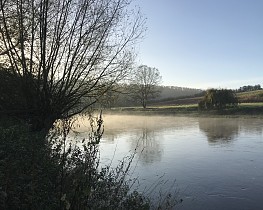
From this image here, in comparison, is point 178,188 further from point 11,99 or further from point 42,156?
point 11,99

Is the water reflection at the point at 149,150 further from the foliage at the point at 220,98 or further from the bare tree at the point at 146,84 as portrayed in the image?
the bare tree at the point at 146,84

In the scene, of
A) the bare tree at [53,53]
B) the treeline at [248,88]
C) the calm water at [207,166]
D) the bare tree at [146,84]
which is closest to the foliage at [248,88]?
the treeline at [248,88]

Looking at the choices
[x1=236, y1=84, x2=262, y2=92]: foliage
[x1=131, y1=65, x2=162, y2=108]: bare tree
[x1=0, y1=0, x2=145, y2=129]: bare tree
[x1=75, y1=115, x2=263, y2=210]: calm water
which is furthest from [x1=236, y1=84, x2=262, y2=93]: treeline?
[x1=0, y1=0, x2=145, y2=129]: bare tree

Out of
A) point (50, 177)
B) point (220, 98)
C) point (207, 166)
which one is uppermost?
point (220, 98)

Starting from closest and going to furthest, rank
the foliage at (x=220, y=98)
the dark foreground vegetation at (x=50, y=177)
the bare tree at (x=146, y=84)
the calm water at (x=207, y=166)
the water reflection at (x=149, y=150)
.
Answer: the dark foreground vegetation at (x=50, y=177) → the calm water at (x=207, y=166) → the water reflection at (x=149, y=150) → the foliage at (x=220, y=98) → the bare tree at (x=146, y=84)

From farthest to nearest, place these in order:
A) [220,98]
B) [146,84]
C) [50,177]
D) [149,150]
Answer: [146,84]
[220,98]
[149,150]
[50,177]

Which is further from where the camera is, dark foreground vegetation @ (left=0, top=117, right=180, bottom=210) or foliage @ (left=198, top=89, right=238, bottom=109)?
foliage @ (left=198, top=89, right=238, bottom=109)

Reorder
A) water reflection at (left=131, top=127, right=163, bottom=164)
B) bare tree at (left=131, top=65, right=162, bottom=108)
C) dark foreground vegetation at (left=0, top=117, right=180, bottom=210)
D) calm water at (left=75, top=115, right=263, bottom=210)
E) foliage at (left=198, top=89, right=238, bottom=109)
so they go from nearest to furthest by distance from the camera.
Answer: dark foreground vegetation at (left=0, top=117, right=180, bottom=210) → calm water at (left=75, top=115, right=263, bottom=210) → water reflection at (left=131, top=127, right=163, bottom=164) → foliage at (left=198, top=89, right=238, bottom=109) → bare tree at (left=131, top=65, right=162, bottom=108)

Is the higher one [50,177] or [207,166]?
[50,177]

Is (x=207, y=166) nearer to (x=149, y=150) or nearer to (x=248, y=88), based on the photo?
(x=149, y=150)

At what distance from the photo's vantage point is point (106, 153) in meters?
17.2

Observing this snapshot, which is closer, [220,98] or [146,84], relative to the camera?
[220,98]

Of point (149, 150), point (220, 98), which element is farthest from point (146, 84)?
point (149, 150)

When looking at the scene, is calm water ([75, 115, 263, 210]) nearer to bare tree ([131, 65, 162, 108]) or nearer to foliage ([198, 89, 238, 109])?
foliage ([198, 89, 238, 109])
